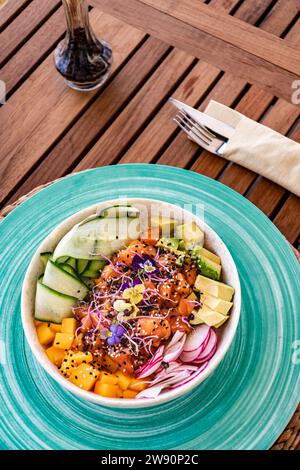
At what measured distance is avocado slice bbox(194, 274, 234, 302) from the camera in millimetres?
1181

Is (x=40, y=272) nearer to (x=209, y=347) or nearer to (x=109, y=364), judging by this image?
(x=109, y=364)

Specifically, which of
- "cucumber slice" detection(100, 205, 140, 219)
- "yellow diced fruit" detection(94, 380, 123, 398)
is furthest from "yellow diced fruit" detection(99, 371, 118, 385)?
"cucumber slice" detection(100, 205, 140, 219)

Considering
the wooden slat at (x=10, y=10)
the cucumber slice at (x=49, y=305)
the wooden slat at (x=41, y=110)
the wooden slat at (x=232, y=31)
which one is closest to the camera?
the cucumber slice at (x=49, y=305)

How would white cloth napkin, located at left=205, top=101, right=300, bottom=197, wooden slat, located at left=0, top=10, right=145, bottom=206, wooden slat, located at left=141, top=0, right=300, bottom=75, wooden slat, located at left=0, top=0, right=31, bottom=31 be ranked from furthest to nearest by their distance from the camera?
wooden slat, located at left=0, top=0, right=31, bottom=31 → wooden slat, located at left=141, top=0, right=300, bottom=75 → wooden slat, located at left=0, top=10, right=145, bottom=206 → white cloth napkin, located at left=205, top=101, right=300, bottom=197

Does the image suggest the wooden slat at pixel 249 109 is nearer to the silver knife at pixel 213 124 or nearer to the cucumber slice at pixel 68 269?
the silver knife at pixel 213 124

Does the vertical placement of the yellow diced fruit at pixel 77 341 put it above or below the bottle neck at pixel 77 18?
below

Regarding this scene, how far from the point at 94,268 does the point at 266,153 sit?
1.90ft

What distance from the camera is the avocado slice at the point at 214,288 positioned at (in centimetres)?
118

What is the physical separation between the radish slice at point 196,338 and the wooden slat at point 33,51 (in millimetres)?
968

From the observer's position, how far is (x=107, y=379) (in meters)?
1.12

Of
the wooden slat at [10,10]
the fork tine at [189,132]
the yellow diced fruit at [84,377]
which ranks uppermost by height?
the wooden slat at [10,10]

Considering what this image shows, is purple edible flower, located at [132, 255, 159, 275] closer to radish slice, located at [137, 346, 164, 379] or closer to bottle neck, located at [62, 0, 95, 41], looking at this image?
radish slice, located at [137, 346, 164, 379]

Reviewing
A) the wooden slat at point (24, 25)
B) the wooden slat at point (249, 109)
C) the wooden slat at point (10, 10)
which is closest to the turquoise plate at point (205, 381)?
the wooden slat at point (249, 109)

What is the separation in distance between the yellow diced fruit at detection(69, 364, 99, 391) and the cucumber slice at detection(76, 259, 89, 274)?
0.22 m
